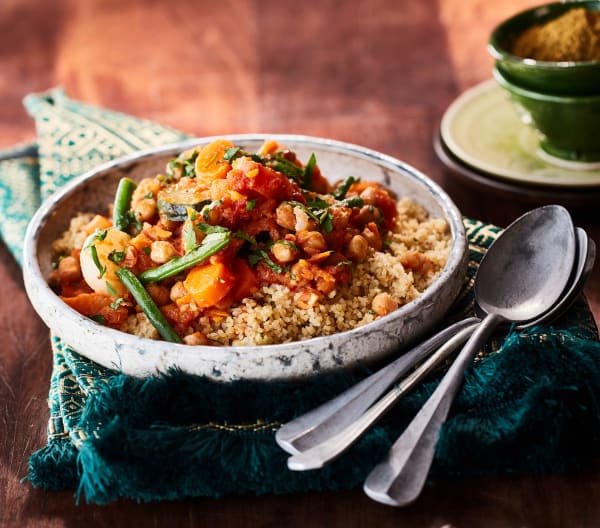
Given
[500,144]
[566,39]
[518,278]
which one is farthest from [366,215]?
[566,39]

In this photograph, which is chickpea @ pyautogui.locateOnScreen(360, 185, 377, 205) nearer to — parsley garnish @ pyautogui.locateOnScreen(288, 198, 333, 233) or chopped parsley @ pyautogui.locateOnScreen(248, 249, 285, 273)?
parsley garnish @ pyautogui.locateOnScreen(288, 198, 333, 233)

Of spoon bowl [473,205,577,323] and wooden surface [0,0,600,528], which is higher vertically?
spoon bowl [473,205,577,323]

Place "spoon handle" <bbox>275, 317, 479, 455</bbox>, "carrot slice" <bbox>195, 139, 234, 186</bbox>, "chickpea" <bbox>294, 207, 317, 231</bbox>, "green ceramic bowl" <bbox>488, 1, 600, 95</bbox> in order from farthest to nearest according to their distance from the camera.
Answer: "green ceramic bowl" <bbox>488, 1, 600, 95</bbox> < "carrot slice" <bbox>195, 139, 234, 186</bbox> < "chickpea" <bbox>294, 207, 317, 231</bbox> < "spoon handle" <bbox>275, 317, 479, 455</bbox>

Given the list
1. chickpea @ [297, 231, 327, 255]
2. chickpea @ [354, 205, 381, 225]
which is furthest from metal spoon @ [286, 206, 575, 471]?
chickpea @ [354, 205, 381, 225]

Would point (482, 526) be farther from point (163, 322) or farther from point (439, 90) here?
point (439, 90)

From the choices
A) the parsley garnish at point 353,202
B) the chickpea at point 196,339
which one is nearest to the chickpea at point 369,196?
the parsley garnish at point 353,202

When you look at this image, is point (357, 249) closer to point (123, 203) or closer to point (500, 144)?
point (123, 203)

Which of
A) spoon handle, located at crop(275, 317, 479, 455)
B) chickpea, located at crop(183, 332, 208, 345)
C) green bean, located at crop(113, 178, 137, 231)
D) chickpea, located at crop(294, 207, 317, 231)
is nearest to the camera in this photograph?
spoon handle, located at crop(275, 317, 479, 455)
